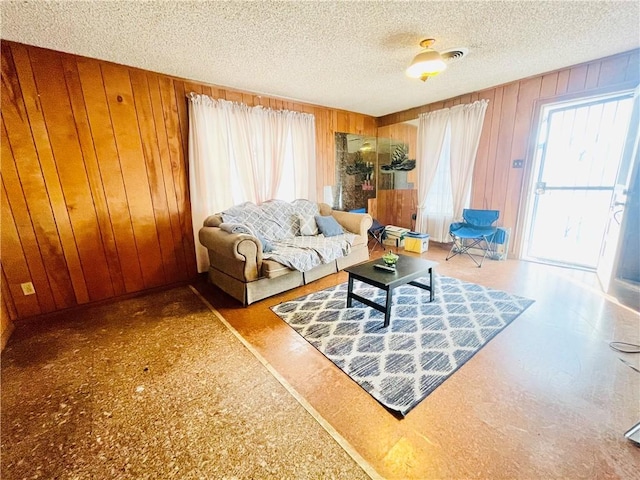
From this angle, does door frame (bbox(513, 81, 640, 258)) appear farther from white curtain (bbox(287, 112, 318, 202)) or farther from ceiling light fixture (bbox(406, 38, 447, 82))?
white curtain (bbox(287, 112, 318, 202))

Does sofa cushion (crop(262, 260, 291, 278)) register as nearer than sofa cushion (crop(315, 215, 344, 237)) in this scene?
Yes

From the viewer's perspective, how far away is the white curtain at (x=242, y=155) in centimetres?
309

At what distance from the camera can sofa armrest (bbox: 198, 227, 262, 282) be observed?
2.46 metres

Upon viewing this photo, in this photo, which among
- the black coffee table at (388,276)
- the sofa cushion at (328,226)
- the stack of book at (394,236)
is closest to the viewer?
the black coffee table at (388,276)

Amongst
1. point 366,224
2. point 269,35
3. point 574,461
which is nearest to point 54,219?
point 269,35

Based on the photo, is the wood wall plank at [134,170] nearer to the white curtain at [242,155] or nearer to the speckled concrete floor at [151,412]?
the white curtain at [242,155]

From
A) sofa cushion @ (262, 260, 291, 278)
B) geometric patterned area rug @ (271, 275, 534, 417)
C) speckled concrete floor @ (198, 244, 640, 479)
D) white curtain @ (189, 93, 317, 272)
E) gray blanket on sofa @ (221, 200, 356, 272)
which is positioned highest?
white curtain @ (189, 93, 317, 272)

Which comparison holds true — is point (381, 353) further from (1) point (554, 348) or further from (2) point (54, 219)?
(2) point (54, 219)

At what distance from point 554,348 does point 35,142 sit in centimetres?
434

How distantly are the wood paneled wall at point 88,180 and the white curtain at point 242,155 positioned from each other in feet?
0.50

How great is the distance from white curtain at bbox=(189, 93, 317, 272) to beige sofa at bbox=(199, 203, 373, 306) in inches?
15.6

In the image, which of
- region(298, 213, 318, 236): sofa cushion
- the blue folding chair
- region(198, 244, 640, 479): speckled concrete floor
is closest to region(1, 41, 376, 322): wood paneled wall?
region(298, 213, 318, 236): sofa cushion

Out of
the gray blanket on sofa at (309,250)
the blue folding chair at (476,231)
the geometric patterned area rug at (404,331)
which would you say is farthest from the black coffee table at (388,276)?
the blue folding chair at (476,231)

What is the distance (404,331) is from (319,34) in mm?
2434
